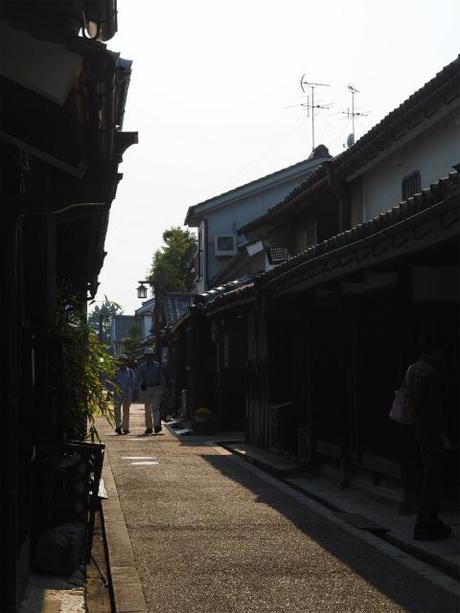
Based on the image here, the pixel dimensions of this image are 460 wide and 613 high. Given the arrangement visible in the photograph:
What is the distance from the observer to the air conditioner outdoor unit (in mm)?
39688

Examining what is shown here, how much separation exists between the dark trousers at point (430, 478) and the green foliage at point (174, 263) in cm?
5240

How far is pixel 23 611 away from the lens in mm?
6449

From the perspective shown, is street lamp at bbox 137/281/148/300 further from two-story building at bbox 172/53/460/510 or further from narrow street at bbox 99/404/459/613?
narrow street at bbox 99/404/459/613

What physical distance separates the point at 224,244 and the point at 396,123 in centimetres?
2529

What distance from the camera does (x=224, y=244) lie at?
39750 mm

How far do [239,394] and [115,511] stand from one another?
13.1 metres

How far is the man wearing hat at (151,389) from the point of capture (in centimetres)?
2336

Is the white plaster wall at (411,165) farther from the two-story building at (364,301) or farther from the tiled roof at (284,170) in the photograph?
the tiled roof at (284,170)

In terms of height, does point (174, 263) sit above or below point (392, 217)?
above

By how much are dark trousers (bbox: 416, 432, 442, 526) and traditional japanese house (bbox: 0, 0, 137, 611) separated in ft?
10.9

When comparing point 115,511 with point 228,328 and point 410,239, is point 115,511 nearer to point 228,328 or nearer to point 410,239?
point 410,239

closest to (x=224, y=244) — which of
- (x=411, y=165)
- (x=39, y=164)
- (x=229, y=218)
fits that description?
(x=229, y=218)

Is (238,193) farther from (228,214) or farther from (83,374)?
(83,374)

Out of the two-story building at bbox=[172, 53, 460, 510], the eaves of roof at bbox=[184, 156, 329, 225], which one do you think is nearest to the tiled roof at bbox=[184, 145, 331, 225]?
the eaves of roof at bbox=[184, 156, 329, 225]
